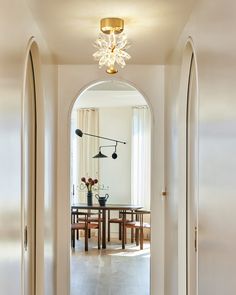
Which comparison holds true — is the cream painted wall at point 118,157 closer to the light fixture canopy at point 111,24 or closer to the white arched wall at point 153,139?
the white arched wall at point 153,139

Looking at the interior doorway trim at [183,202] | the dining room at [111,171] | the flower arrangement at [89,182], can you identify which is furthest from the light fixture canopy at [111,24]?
the flower arrangement at [89,182]

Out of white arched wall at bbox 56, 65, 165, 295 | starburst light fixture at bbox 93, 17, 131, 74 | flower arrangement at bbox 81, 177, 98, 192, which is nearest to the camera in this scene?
starburst light fixture at bbox 93, 17, 131, 74

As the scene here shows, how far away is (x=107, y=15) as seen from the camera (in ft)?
9.33

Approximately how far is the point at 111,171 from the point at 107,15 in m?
6.16

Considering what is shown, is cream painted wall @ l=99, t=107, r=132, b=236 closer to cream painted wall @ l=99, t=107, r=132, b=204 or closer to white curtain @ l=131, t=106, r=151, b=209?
cream painted wall @ l=99, t=107, r=132, b=204

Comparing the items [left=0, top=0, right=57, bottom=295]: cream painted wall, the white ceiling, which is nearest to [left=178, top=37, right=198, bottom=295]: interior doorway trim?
[left=0, top=0, right=57, bottom=295]: cream painted wall

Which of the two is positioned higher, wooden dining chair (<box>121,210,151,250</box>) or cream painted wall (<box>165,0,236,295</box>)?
cream painted wall (<box>165,0,236,295</box>)

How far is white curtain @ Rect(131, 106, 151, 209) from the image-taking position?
8453 mm

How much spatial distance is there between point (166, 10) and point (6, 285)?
1887mm

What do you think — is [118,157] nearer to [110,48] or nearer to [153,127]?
[153,127]

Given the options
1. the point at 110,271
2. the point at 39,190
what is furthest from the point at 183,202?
the point at 110,271

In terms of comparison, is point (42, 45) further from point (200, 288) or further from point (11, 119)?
point (200, 288)

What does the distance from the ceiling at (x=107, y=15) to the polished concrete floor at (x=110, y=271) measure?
278 cm

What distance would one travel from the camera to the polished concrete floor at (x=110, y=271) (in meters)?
5.08
